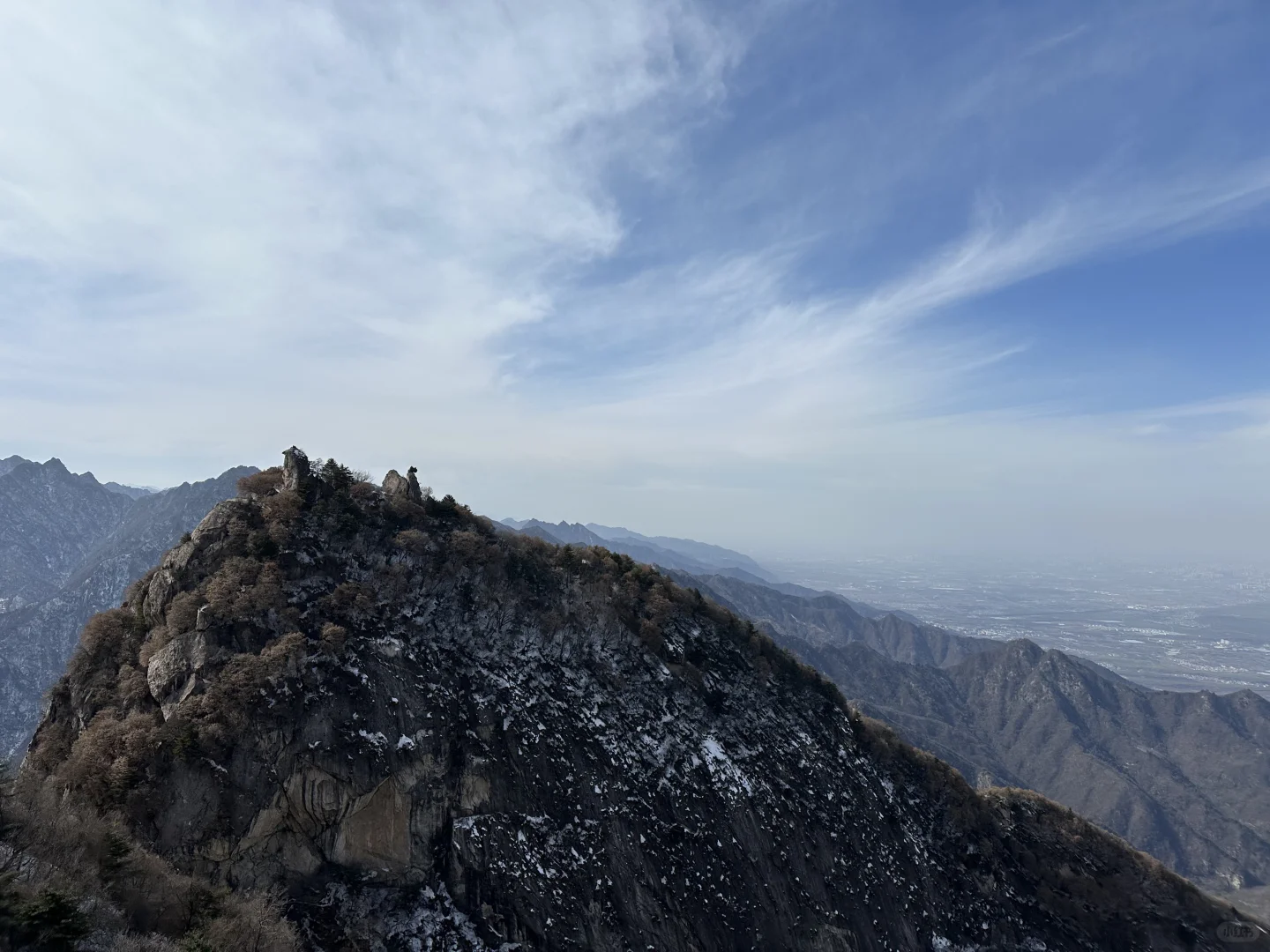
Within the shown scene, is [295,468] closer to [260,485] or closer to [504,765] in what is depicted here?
[260,485]

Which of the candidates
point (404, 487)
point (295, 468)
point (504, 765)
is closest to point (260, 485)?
point (295, 468)

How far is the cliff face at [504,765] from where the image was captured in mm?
23000

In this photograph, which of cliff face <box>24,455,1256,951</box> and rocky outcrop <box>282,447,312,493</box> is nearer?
cliff face <box>24,455,1256,951</box>

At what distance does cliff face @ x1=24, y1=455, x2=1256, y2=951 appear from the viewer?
2300cm

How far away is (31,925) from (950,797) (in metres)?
50.2

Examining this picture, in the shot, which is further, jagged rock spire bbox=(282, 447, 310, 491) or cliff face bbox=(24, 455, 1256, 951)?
jagged rock spire bbox=(282, 447, 310, 491)

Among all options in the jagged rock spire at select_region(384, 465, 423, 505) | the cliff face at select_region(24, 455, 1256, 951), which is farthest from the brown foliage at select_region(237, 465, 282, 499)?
the jagged rock spire at select_region(384, 465, 423, 505)

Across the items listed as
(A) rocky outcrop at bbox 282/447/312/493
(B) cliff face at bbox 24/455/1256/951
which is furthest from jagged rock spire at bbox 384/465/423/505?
(A) rocky outcrop at bbox 282/447/312/493

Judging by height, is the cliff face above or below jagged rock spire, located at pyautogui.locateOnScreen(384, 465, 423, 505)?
below

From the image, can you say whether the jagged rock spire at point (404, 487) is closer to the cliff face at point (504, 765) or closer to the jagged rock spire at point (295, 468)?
the cliff face at point (504, 765)

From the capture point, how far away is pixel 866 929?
33.2 metres

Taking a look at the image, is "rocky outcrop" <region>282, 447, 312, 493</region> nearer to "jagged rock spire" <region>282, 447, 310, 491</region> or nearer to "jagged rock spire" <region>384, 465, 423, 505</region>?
"jagged rock spire" <region>282, 447, 310, 491</region>

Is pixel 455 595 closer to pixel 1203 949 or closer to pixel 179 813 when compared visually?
pixel 179 813

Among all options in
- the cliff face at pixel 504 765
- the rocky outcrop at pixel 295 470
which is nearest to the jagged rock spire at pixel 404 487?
the cliff face at pixel 504 765
